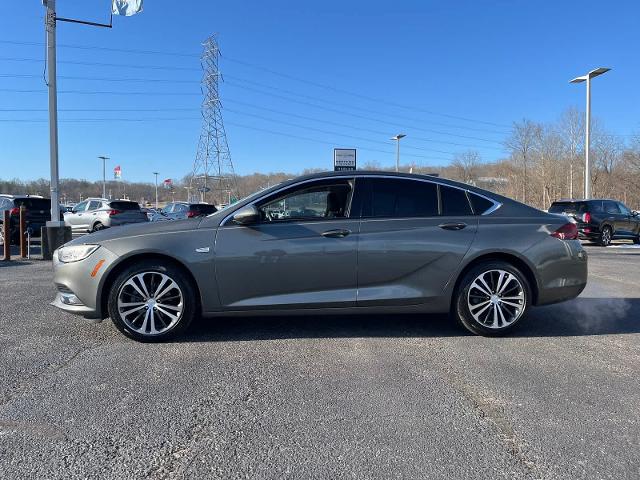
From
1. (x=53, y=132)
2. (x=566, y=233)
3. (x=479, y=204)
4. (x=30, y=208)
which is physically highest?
(x=53, y=132)

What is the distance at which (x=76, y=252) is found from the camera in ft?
13.9

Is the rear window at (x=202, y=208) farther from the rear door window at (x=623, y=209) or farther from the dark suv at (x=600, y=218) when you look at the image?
the rear door window at (x=623, y=209)

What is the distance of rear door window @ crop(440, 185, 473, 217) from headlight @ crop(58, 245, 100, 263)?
3.36 metres

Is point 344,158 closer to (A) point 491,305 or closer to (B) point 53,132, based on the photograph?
(B) point 53,132

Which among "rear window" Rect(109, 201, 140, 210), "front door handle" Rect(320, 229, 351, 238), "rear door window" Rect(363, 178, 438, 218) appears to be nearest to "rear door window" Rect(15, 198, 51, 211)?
"rear window" Rect(109, 201, 140, 210)

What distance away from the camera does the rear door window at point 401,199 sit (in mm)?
4469

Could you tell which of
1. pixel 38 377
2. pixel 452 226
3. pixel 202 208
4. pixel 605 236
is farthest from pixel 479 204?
pixel 202 208

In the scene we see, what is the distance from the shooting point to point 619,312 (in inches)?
222

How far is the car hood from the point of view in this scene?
425 centimetres

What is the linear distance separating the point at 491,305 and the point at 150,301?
3.26m

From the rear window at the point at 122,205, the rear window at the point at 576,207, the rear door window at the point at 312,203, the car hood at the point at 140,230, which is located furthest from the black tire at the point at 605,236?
the rear window at the point at 122,205

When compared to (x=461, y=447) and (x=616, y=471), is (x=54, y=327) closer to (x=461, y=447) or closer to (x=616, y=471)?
(x=461, y=447)

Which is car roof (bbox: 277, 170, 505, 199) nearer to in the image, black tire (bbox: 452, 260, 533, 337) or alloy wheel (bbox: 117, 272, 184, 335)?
black tire (bbox: 452, 260, 533, 337)

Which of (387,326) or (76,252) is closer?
(76,252)
